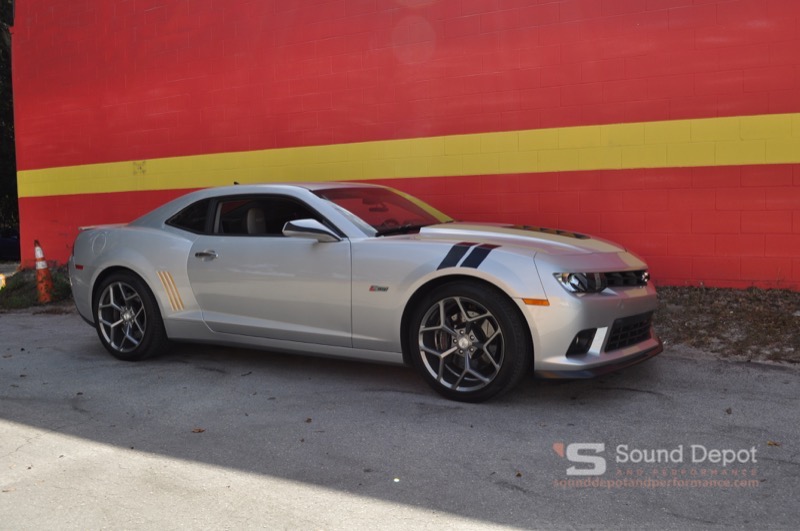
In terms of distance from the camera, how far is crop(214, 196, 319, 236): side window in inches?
223

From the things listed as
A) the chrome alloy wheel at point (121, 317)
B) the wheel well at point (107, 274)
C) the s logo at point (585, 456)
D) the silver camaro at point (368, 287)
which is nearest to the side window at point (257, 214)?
the silver camaro at point (368, 287)

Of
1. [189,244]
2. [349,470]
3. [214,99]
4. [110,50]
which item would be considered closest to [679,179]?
[189,244]

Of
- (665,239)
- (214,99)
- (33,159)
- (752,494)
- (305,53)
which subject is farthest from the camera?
(33,159)

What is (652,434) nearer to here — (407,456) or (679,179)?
(407,456)

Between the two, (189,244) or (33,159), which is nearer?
(189,244)

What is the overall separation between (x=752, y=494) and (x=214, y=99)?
341 inches

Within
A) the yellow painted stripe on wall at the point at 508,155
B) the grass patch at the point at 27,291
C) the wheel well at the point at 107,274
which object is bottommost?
the grass patch at the point at 27,291

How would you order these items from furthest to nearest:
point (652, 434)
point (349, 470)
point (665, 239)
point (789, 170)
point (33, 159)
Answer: point (33, 159) < point (665, 239) < point (789, 170) < point (652, 434) < point (349, 470)

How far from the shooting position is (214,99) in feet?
34.1

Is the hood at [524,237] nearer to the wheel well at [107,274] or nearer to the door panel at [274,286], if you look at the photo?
the door panel at [274,286]

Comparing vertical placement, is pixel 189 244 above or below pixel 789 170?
below

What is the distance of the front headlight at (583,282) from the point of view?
4.54 meters

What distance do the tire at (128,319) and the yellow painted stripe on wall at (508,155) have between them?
3.65 metres

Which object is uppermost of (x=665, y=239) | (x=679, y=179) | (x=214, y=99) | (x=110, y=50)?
(x=110, y=50)
